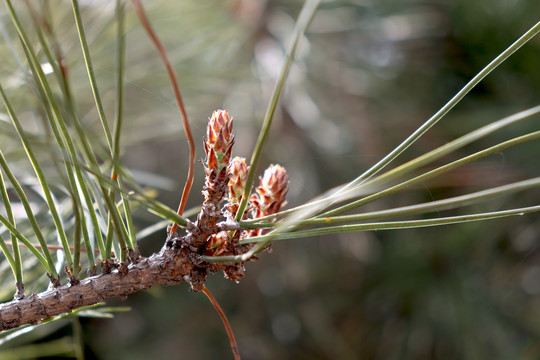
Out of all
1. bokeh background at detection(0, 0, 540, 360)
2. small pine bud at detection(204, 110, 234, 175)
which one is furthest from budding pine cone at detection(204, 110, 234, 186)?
bokeh background at detection(0, 0, 540, 360)

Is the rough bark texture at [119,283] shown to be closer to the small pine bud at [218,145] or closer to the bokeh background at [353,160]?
the small pine bud at [218,145]

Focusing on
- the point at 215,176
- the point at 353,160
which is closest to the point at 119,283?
the point at 215,176

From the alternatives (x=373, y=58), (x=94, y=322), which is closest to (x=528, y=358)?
(x=373, y=58)

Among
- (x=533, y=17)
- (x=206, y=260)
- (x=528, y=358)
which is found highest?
(x=533, y=17)

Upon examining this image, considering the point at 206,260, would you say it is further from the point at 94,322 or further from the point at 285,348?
the point at 94,322

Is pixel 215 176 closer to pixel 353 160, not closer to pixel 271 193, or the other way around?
pixel 271 193

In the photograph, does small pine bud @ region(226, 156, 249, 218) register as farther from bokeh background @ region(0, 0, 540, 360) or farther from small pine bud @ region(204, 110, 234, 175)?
bokeh background @ region(0, 0, 540, 360)

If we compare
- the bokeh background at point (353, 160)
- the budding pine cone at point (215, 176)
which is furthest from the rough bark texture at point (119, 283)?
the bokeh background at point (353, 160)
